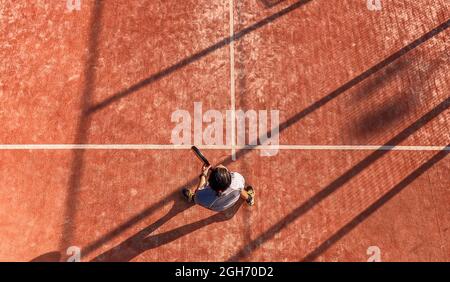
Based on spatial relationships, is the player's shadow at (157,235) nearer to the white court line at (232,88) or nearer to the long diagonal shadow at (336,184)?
the long diagonal shadow at (336,184)

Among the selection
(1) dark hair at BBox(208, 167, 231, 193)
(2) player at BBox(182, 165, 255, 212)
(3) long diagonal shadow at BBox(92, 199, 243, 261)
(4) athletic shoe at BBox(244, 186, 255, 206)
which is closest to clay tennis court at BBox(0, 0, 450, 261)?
(3) long diagonal shadow at BBox(92, 199, 243, 261)

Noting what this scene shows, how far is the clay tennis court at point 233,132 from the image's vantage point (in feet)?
21.6

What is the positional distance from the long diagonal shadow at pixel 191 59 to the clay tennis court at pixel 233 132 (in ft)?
0.09

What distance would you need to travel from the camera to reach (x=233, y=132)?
23.7ft

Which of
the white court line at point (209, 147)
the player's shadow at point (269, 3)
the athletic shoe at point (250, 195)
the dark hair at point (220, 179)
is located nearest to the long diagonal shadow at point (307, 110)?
the white court line at point (209, 147)

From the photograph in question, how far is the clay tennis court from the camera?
6594 millimetres

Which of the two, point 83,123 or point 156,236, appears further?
point 83,123

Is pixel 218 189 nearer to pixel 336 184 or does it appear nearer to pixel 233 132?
pixel 233 132

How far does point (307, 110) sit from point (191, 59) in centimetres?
265

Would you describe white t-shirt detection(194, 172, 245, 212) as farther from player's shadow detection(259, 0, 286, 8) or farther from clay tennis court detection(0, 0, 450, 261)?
player's shadow detection(259, 0, 286, 8)

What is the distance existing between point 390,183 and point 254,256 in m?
2.98

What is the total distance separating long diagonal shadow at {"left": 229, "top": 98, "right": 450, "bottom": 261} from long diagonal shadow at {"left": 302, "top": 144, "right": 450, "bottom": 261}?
2.05ft

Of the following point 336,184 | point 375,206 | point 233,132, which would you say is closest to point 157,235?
point 233,132
